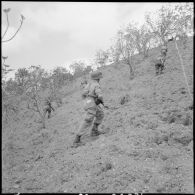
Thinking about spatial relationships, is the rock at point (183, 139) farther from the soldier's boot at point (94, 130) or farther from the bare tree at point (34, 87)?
the bare tree at point (34, 87)

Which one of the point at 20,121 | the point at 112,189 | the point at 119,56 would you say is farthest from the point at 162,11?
the point at 112,189

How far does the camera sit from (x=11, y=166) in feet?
36.6

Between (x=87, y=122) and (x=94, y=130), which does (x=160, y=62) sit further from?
(x=87, y=122)

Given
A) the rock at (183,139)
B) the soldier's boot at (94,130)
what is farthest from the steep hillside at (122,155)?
the soldier's boot at (94,130)

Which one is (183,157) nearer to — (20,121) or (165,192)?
(165,192)

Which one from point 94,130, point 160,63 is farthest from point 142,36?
point 94,130

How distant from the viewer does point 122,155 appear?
28.6 feet

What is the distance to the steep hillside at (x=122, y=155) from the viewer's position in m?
7.03

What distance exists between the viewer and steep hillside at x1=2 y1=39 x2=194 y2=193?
7.03 metres

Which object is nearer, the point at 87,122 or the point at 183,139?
the point at 183,139

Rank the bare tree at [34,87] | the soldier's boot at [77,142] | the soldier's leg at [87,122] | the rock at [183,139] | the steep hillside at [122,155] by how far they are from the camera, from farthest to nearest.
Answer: the bare tree at [34,87] < the soldier's boot at [77,142] < the soldier's leg at [87,122] < the rock at [183,139] < the steep hillside at [122,155]

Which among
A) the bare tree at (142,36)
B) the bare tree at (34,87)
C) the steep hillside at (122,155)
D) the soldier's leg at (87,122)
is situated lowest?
the steep hillside at (122,155)

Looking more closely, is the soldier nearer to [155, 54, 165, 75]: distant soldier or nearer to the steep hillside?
the steep hillside

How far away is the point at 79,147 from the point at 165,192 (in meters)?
5.16
